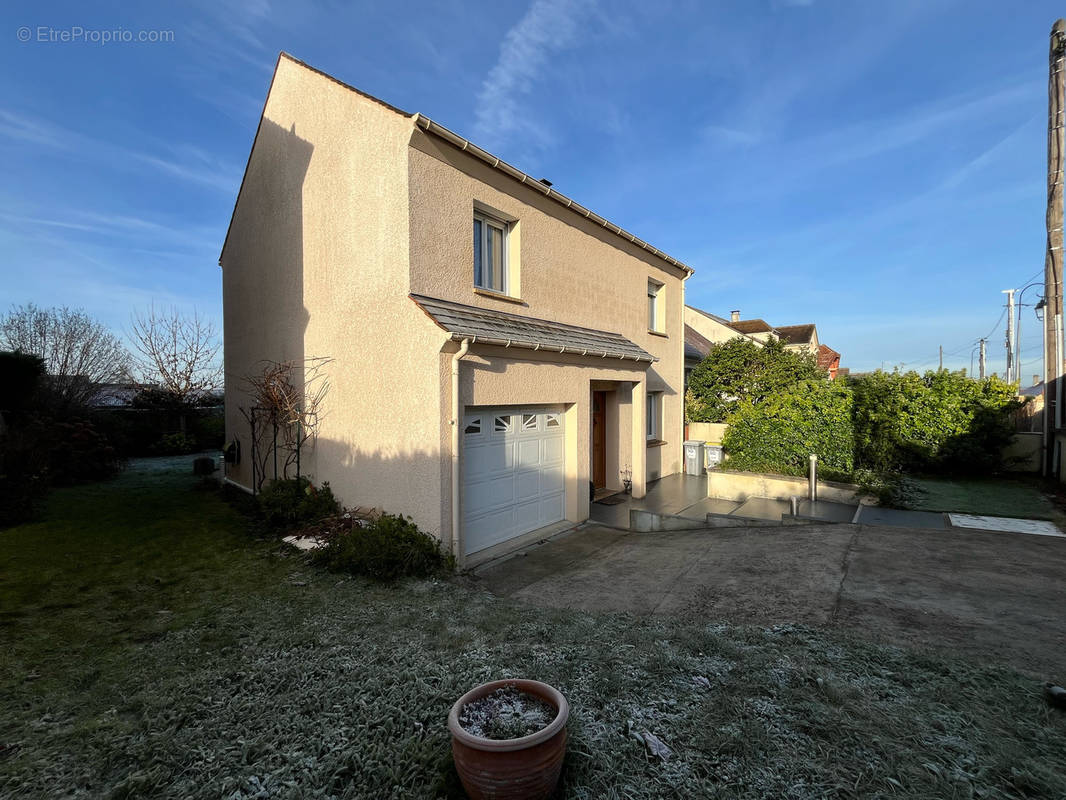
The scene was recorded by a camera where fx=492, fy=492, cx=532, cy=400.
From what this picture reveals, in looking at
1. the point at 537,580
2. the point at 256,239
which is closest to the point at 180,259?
the point at 256,239

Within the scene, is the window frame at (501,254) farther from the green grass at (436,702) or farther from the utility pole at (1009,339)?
the utility pole at (1009,339)

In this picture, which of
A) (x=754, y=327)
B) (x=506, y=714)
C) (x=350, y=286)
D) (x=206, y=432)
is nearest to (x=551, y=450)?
(x=350, y=286)

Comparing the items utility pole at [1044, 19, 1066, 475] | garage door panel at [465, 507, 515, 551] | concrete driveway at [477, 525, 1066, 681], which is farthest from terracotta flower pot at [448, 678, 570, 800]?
utility pole at [1044, 19, 1066, 475]

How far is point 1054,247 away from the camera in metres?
11.7

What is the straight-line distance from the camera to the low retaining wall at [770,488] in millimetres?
10641

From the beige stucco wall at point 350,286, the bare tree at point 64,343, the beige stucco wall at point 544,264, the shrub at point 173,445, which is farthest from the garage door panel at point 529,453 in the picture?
the shrub at point 173,445

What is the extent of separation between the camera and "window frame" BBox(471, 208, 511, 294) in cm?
844

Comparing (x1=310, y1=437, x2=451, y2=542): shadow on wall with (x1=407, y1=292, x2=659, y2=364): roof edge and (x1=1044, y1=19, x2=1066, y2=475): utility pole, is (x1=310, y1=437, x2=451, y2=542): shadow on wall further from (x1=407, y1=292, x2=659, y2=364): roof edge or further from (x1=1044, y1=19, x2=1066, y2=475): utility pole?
(x1=1044, y1=19, x2=1066, y2=475): utility pole

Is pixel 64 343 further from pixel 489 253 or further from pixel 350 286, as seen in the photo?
pixel 489 253

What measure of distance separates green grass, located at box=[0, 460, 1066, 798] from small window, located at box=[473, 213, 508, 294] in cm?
529

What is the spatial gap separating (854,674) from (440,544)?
4735mm

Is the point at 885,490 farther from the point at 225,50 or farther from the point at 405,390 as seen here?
the point at 225,50

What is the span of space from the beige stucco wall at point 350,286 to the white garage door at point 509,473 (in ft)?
3.05

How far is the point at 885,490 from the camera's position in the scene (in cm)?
1008
